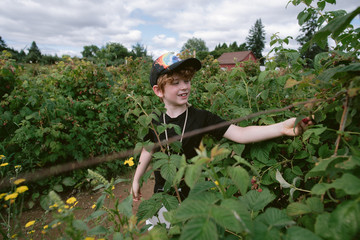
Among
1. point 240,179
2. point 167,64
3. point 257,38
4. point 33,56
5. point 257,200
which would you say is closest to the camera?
point 240,179

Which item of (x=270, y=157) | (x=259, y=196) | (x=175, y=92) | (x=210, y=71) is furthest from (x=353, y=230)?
(x=210, y=71)

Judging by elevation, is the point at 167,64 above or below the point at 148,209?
above

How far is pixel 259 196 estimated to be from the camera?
755mm

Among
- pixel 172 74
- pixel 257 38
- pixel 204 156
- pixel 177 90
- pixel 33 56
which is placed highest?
pixel 257 38

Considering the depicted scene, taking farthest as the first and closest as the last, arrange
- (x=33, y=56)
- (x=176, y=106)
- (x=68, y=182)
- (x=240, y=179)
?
(x=33, y=56) → (x=68, y=182) → (x=176, y=106) → (x=240, y=179)

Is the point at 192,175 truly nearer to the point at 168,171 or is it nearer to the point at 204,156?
the point at 204,156

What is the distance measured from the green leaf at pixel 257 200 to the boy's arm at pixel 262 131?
16.2 inches

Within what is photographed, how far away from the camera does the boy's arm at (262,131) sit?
105cm

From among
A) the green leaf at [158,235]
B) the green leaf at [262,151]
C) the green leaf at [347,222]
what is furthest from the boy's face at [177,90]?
the green leaf at [347,222]

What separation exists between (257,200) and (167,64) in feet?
4.01

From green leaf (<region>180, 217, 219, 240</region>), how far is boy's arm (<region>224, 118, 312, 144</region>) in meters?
0.73

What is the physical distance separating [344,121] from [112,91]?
417cm

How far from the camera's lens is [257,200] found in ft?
2.41

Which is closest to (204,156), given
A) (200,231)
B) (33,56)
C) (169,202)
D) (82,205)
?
(200,231)
